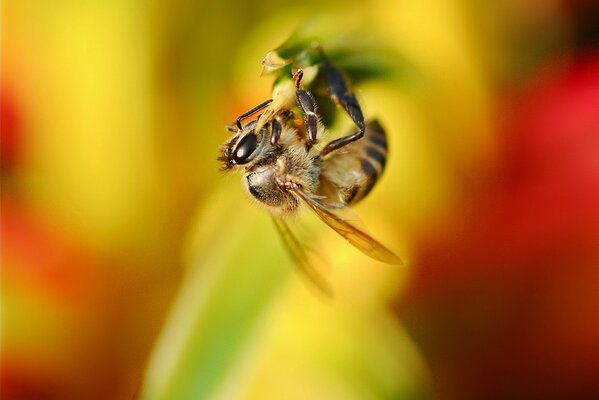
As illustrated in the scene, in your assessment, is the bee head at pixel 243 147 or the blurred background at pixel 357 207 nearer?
the bee head at pixel 243 147

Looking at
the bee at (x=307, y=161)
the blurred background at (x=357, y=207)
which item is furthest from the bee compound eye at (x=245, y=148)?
the blurred background at (x=357, y=207)

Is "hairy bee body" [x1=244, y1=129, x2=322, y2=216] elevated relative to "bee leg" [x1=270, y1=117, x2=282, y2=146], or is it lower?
lower

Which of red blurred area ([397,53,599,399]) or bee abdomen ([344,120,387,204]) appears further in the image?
red blurred area ([397,53,599,399])

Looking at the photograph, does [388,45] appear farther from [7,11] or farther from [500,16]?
[7,11]

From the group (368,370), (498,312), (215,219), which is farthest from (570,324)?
(215,219)

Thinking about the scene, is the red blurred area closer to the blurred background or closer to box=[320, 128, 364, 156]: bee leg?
the blurred background

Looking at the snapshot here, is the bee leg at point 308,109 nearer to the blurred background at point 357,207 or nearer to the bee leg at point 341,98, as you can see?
the bee leg at point 341,98

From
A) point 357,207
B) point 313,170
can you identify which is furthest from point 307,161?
point 357,207

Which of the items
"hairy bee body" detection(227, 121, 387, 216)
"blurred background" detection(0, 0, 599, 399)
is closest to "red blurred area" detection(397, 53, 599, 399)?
"blurred background" detection(0, 0, 599, 399)
